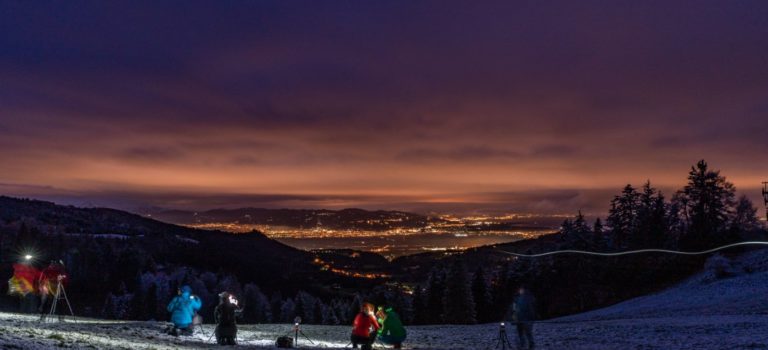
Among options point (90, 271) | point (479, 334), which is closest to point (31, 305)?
point (479, 334)

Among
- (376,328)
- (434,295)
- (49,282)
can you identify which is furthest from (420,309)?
(376,328)

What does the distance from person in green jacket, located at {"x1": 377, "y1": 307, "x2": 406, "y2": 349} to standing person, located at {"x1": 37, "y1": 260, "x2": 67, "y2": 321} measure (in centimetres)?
1479

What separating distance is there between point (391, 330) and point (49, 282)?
15.7 m

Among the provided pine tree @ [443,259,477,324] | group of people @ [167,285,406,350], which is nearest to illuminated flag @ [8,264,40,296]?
group of people @ [167,285,406,350]

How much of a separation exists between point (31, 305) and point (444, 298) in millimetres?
54191

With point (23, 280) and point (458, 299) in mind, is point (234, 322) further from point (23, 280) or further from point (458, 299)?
point (458, 299)

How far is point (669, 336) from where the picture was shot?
25016mm

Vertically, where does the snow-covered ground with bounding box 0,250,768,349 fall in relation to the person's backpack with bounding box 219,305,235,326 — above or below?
below

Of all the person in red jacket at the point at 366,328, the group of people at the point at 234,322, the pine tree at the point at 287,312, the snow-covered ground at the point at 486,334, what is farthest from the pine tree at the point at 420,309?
the person in red jacket at the point at 366,328

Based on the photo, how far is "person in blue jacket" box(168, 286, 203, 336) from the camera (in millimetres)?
23625

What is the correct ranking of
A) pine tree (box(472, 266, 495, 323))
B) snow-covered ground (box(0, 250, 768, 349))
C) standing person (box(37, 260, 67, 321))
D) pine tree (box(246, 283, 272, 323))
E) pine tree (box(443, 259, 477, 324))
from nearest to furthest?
snow-covered ground (box(0, 250, 768, 349)), standing person (box(37, 260, 67, 321)), pine tree (box(443, 259, 477, 324)), pine tree (box(472, 266, 495, 323)), pine tree (box(246, 283, 272, 323))

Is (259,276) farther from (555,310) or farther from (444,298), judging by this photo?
(555,310)

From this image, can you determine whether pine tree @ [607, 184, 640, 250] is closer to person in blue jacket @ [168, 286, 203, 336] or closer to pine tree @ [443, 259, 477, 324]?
pine tree @ [443, 259, 477, 324]

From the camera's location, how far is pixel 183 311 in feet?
78.1
